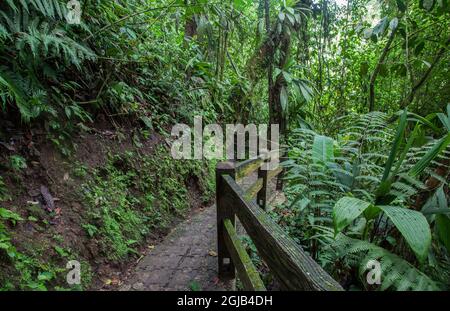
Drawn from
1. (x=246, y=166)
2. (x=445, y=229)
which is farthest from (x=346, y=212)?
(x=246, y=166)

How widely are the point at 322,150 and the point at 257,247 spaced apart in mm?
1344

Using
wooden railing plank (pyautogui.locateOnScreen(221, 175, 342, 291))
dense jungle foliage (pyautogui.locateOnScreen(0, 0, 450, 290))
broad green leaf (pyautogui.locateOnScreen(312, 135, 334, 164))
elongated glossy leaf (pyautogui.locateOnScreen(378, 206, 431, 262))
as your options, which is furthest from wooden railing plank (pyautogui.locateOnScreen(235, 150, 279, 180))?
elongated glossy leaf (pyautogui.locateOnScreen(378, 206, 431, 262))

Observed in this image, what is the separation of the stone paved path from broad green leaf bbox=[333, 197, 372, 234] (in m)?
1.70

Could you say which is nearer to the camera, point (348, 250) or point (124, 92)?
point (348, 250)

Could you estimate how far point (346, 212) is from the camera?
1520mm

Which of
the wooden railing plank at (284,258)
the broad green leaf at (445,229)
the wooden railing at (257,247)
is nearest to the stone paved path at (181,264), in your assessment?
the wooden railing at (257,247)

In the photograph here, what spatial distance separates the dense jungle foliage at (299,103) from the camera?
74.3 inches

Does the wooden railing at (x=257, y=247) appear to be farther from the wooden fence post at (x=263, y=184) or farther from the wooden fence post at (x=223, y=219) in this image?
the wooden fence post at (x=263, y=184)

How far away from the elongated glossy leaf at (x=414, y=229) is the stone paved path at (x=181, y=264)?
1.88 m
